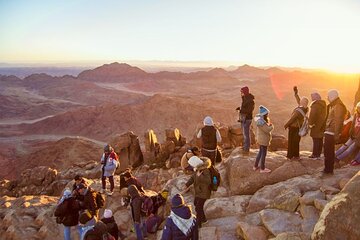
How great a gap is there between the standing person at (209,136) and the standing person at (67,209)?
372 centimetres

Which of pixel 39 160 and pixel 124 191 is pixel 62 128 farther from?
pixel 124 191

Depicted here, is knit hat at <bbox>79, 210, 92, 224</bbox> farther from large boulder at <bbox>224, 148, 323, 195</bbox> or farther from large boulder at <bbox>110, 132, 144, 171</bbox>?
large boulder at <bbox>110, 132, 144, 171</bbox>

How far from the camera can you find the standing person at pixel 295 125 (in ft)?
30.1

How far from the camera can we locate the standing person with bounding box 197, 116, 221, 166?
9.21m

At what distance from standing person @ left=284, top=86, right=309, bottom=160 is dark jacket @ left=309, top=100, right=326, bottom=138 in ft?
0.80

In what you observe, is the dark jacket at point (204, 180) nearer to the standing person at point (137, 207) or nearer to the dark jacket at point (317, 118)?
the standing person at point (137, 207)

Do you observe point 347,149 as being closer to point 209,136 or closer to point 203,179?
point 209,136

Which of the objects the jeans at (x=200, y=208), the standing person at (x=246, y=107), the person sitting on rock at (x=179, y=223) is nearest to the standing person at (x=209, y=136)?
the standing person at (x=246, y=107)

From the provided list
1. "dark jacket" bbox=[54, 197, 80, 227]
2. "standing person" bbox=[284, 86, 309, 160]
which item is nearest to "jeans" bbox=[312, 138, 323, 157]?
"standing person" bbox=[284, 86, 309, 160]

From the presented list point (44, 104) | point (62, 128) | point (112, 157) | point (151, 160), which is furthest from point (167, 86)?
→ point (112, 157)

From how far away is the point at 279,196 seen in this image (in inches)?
321

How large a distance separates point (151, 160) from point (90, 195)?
14099 millimetres

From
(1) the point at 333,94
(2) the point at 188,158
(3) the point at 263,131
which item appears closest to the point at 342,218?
(1) the point at 333,94

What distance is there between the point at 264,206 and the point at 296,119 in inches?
103
